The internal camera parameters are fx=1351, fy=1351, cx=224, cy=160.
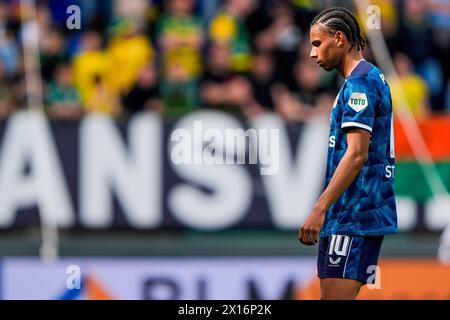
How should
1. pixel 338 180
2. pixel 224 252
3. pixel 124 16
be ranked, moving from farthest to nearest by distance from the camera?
1. pixel 124 16
2. pixel 224 252
3. pixel 338 180

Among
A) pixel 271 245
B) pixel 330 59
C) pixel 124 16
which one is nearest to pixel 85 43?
pixel 124 16

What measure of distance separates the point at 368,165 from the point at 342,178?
24 cm

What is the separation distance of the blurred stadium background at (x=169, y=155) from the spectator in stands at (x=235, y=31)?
0.05 metres

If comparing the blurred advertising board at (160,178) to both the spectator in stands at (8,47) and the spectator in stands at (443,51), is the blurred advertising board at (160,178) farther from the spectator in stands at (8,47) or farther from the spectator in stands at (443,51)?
the spectator in stands at (443,51)

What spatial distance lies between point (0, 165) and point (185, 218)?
72.8 inches

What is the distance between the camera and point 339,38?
682cm

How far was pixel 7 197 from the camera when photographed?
42.7ft

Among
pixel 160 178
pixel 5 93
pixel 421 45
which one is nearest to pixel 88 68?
pixel 5 93

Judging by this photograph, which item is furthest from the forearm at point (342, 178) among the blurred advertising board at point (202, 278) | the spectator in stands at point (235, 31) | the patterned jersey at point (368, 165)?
the spectator in stands at point (235, 31)

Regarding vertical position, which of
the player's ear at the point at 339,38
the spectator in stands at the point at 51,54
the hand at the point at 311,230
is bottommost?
the hand at the point at 311,230

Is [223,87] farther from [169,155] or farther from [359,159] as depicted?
[359,159]

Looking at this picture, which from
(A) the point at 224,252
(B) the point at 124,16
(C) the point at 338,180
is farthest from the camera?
(B) the point at 124,16

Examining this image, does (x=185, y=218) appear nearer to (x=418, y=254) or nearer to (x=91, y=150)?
(x=91, y=150)

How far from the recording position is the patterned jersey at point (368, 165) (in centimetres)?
679
